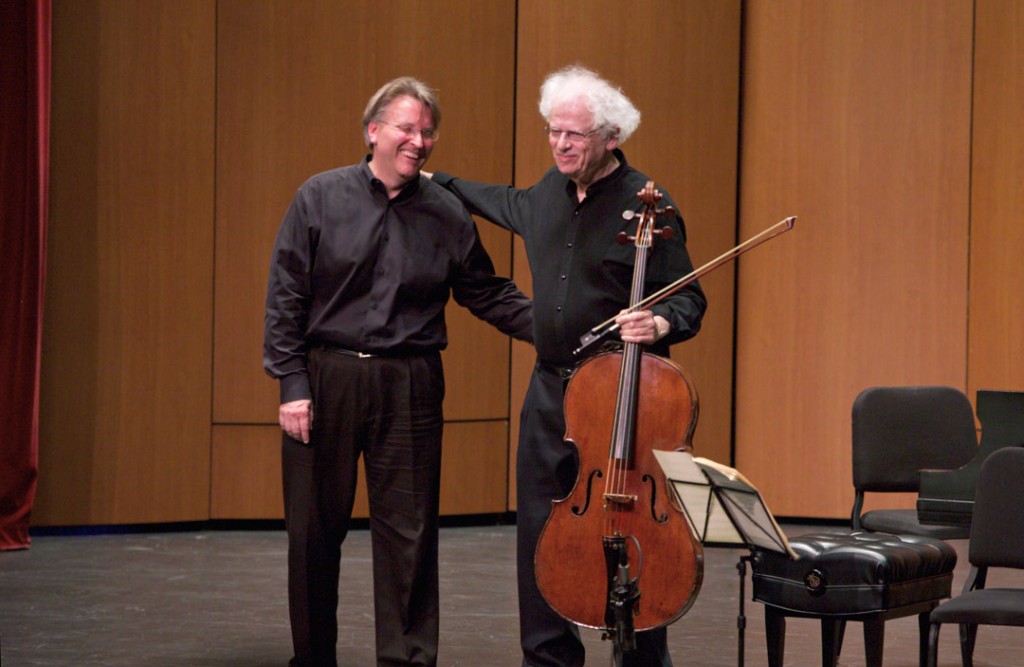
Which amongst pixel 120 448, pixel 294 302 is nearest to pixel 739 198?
pixel 120 448

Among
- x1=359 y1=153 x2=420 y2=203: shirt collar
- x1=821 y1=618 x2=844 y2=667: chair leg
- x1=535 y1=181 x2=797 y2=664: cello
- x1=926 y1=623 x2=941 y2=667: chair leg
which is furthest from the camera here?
x1=359 y1=153 x2=420 y2=203: shirt collar

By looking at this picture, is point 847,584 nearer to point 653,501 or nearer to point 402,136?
point 653,501

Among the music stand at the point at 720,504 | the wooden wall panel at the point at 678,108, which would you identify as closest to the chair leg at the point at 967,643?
the music stand at the point at 720,504

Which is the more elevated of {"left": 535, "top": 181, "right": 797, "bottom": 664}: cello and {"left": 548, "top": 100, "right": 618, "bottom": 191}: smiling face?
{"left": 548, "top": 100, "right": 618, "bottom": 191}: smiling face

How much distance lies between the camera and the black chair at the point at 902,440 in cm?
430

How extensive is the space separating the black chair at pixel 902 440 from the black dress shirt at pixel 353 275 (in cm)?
169

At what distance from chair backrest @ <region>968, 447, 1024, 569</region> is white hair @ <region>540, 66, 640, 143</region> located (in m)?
1.22

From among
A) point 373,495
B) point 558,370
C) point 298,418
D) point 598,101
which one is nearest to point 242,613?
point 373,495

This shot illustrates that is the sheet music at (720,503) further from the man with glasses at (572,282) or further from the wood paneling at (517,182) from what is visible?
the wood paneling at (517,182)

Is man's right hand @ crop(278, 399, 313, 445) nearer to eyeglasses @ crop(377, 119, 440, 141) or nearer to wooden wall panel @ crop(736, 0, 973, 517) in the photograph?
eyeglasses @ crop(377, 119, 440, 141)

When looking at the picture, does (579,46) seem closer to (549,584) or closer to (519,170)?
(519,170)

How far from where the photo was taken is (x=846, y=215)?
20.2ft

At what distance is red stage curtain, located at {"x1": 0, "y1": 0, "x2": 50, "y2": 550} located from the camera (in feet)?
17.3

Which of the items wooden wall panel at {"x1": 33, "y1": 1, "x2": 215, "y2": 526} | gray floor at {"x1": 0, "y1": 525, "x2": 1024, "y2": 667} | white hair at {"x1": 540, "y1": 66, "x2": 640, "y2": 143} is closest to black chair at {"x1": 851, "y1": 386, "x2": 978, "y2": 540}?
gray floor at {"x1": 0, "y1": 525, "x2": 1024, "y2": 667}
